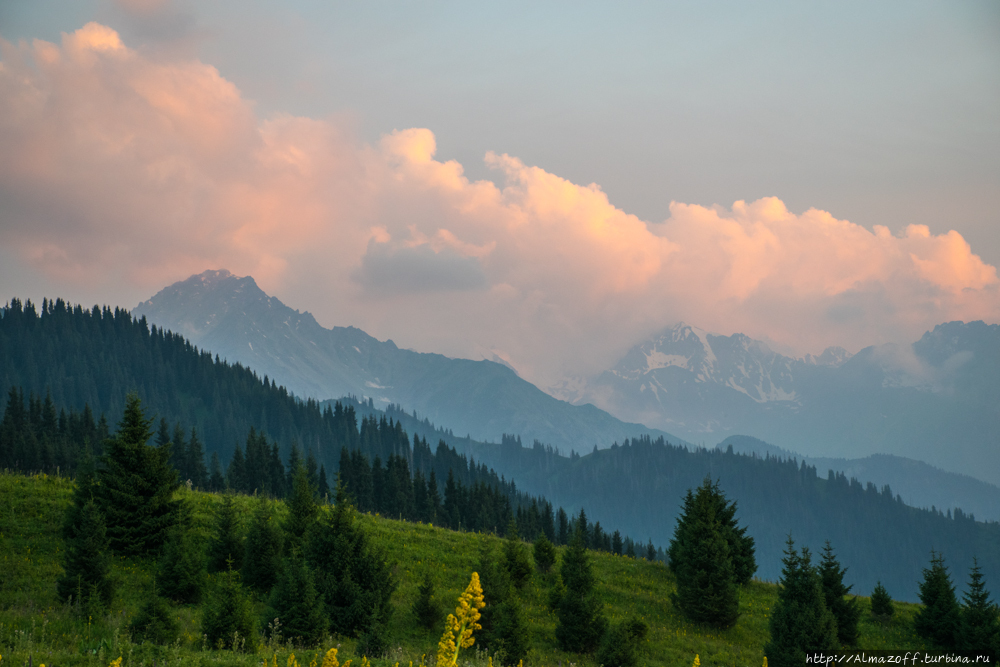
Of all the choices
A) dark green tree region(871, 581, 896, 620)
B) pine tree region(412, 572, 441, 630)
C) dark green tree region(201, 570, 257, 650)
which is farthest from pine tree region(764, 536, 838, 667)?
dark green tree region(201, 570, 257, 650)

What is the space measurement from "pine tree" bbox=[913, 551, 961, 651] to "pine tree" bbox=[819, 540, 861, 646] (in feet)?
12.9

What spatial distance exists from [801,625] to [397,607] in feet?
50.1

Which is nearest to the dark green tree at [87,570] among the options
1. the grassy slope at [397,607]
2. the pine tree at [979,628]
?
the grassy slope at [397,607]

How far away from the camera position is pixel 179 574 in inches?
953

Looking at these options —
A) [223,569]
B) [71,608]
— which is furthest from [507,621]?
[71,608]

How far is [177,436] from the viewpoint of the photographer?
115m

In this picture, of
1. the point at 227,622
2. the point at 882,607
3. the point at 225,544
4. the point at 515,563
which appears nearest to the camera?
the point at 227,622

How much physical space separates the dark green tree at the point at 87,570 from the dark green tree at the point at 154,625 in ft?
16.0

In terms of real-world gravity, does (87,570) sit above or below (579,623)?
above

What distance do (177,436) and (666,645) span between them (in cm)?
10473

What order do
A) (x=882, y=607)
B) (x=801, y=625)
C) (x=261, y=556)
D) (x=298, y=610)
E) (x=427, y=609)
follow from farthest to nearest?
(x=882, y=607) → (x=427, y=609) → (x=261, y=556) → (x=801, y=625) → (x=298, y=610)

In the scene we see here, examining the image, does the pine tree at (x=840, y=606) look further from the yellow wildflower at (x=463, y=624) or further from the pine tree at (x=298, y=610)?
the yellow wildflower at (x=463, y=624)

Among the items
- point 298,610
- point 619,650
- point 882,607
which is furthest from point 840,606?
point 298,610

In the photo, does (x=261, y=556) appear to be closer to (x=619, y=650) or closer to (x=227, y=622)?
(x=227, y=622)
